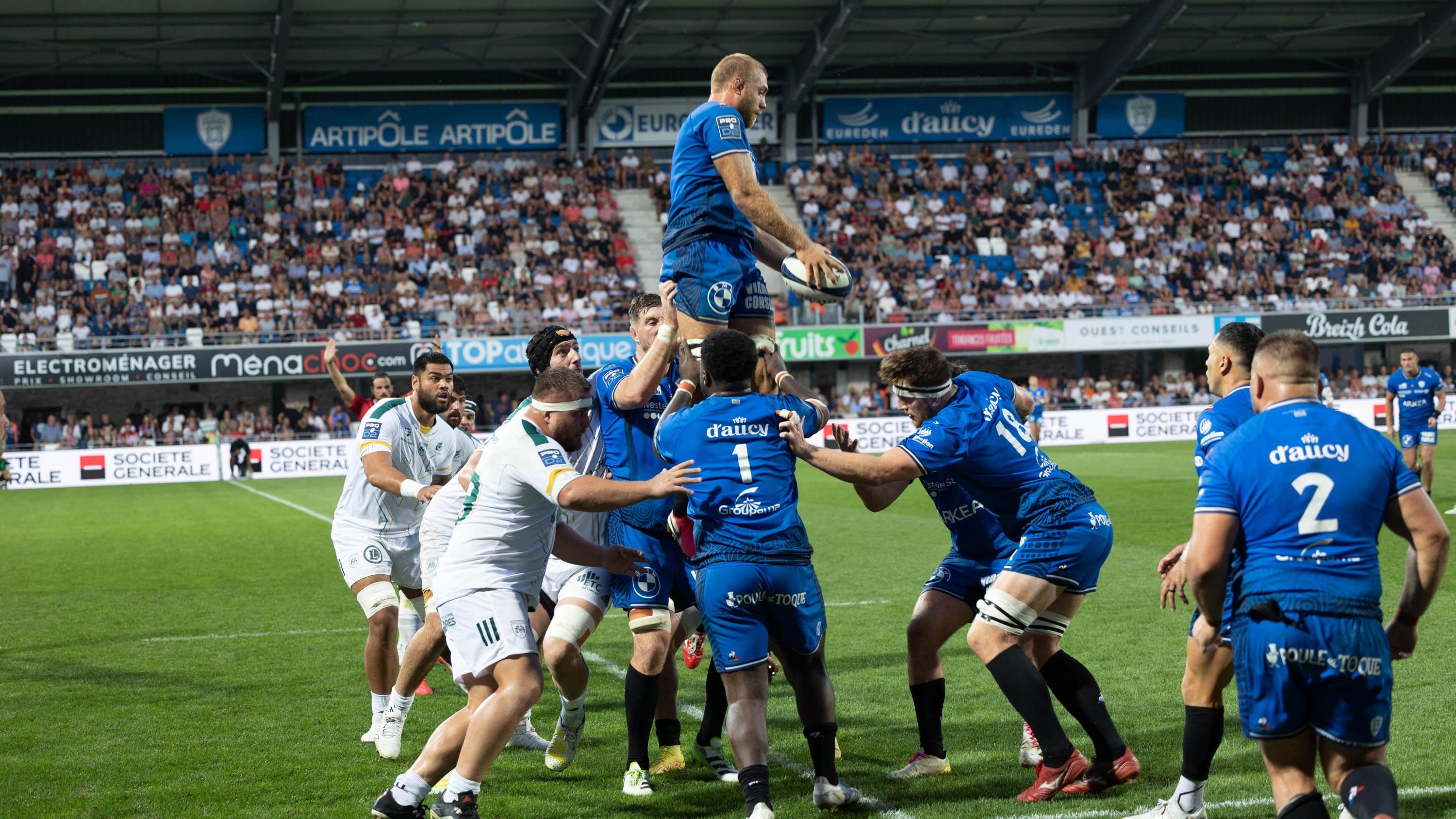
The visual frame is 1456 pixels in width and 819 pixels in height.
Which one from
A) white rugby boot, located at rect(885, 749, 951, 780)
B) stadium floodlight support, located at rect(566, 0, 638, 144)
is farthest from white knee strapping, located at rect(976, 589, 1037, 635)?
stadium floodlight support, located at rect(566, 0, 638, 144)

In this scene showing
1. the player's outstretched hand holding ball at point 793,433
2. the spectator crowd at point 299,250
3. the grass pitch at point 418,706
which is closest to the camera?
the player's outstretched hand holding ball at point 793,433

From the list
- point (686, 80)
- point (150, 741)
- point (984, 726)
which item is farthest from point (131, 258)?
point (984, 726)

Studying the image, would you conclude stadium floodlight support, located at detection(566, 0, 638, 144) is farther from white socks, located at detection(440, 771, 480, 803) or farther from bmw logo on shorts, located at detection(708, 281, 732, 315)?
white socks, located at detection(440, 771, 480, 803)

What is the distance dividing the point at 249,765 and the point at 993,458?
173 inches

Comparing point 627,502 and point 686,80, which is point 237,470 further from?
point 627,502

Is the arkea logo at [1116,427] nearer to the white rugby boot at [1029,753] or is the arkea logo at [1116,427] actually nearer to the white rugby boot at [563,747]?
the white rugby boot at [1029,753]

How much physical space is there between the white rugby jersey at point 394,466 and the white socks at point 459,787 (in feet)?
9.30

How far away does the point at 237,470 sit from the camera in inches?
1375

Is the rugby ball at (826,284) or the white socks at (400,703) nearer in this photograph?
the rugby ball at (826,284)

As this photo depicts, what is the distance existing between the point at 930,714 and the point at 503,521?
2.41 m

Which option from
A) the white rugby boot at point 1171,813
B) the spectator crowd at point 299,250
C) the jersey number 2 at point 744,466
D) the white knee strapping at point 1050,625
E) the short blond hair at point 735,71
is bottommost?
the white rugby boot at point 1171,813

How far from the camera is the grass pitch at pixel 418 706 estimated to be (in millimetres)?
6266

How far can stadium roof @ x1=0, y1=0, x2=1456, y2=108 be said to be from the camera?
39575 mm

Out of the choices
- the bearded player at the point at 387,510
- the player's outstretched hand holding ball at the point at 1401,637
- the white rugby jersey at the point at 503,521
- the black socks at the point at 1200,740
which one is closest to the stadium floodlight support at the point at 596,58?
the bearded player at the point at 387,510
